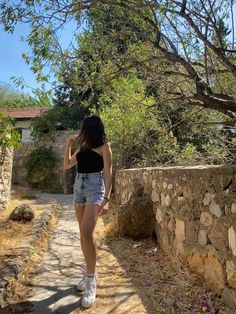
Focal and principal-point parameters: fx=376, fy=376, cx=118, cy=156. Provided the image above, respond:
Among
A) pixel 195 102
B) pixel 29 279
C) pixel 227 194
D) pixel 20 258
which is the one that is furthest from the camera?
pixel 195 102

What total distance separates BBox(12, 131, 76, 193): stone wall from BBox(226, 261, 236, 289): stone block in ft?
39.2

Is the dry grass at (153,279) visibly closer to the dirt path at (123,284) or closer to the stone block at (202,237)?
the dirt path at (123,284)

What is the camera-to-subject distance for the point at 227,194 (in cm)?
278

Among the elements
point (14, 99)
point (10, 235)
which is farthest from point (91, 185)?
point (14, 99)

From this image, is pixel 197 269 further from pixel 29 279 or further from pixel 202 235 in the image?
pixel 29 279

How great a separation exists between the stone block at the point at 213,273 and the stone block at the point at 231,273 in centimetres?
10

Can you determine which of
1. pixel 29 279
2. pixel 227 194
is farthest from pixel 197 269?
pixel 29 279

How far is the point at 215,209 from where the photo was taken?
2.97 meters

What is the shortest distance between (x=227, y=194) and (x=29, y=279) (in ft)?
6.70

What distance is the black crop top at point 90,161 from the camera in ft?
10.7

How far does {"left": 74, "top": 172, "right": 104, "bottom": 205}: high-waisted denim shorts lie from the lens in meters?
3.15

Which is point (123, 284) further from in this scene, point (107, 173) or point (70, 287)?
point (107, 173)

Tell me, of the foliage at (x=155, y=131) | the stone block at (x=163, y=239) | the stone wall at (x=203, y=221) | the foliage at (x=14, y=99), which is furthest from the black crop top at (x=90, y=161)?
the foliage at (x=14, y=99)

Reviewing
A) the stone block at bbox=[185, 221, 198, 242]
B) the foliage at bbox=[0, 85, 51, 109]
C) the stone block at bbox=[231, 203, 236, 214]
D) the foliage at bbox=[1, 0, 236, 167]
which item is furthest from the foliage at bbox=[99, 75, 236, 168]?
the foliage at bbox=[0, 85, 51, 109]
